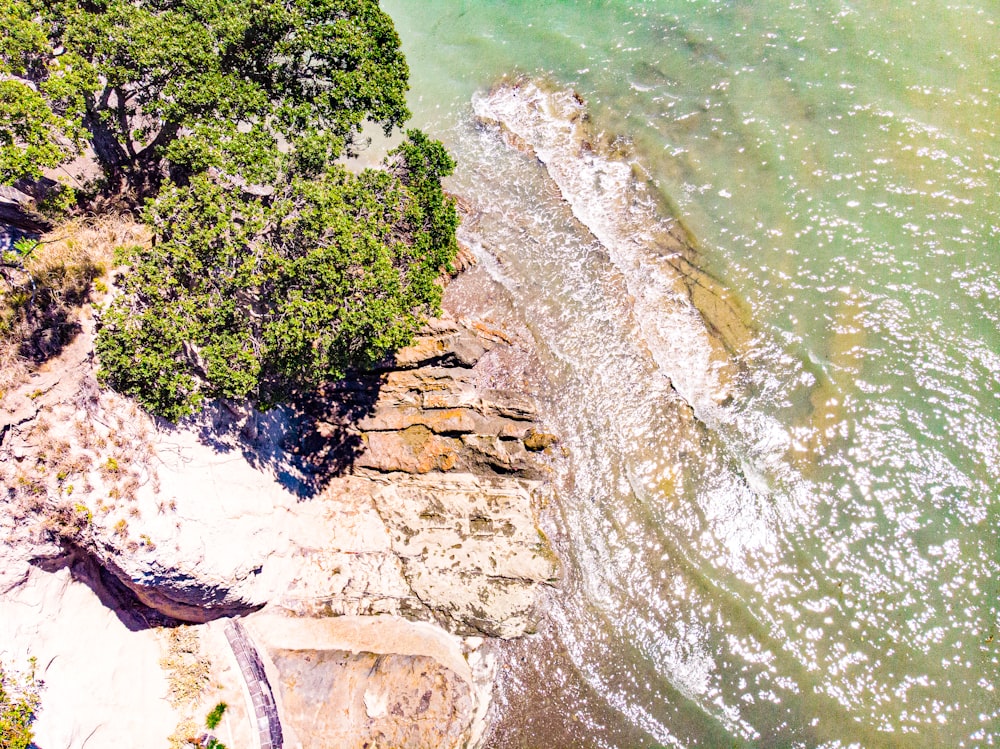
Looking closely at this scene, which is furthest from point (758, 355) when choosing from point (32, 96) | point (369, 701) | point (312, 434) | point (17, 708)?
point (17, 708)

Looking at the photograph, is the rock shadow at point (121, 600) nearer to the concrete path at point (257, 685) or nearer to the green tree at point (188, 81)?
the concrete path at point (257, 685)

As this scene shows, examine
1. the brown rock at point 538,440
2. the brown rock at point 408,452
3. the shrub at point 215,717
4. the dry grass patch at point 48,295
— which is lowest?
the shrub at point 215,717

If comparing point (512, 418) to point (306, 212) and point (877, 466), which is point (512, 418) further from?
point (877, 466)

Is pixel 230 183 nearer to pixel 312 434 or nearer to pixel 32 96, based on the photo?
pixel 32 96

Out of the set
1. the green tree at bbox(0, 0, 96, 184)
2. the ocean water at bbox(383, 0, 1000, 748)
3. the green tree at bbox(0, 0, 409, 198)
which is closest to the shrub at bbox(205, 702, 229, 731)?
the ocean water at bbox(383, 0, 1000, 748)

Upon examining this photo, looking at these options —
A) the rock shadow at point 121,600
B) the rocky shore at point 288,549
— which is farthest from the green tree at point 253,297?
the rock shadow at point 121,600
